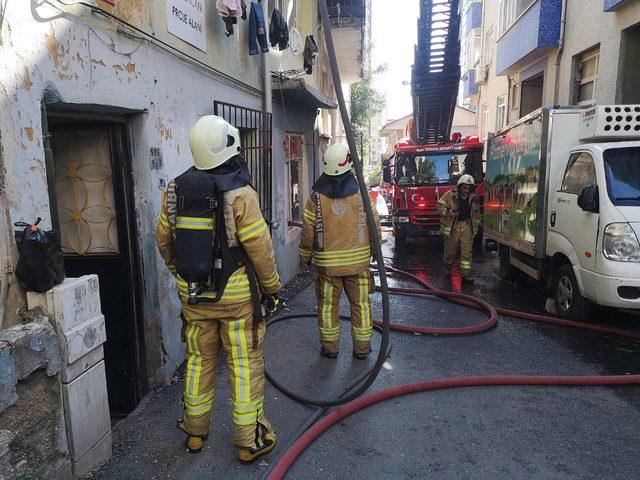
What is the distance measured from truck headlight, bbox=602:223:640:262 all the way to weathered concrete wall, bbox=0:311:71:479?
4.43 metres

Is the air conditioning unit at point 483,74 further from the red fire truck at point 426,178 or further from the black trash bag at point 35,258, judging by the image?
the black trash bag at point 35,258

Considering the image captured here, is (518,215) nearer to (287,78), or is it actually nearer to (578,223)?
(578,223)

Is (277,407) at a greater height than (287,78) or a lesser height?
lesser

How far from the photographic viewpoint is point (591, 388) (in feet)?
12.1

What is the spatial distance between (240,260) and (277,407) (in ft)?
4.37

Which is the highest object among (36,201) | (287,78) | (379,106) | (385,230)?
(379,106)

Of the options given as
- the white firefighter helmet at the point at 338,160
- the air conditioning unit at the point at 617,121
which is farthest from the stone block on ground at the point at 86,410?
the air conditioning unit at the point at 617,121

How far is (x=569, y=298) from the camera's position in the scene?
5.18 metres

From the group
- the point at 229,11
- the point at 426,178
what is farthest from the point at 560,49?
the point at 229,11

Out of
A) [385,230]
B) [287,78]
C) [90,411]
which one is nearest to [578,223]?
[287,78]

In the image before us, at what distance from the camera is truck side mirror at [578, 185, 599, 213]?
4.52 m

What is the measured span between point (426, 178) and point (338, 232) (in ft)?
23.1

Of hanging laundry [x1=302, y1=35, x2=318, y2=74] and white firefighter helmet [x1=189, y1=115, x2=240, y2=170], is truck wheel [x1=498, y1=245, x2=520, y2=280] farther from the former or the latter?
white firefighter helmet [x1=189, y1=115, x2=240, y2=170]

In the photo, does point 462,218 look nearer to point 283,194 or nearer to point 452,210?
point 452,210
